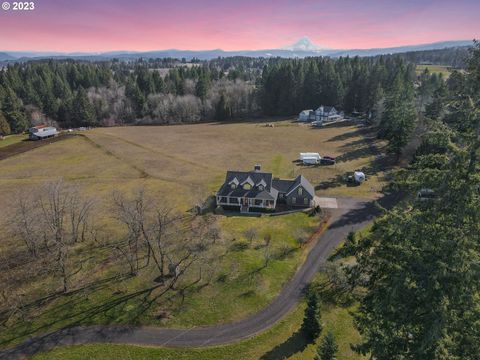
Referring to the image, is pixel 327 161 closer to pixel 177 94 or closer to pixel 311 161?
pixel 311 161

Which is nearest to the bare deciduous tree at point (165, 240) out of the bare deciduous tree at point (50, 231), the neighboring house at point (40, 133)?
the bare deciduous tree at point (50, 231)

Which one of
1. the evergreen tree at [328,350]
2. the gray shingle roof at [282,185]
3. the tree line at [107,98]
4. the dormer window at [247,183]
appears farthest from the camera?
the tree line at [107,98]

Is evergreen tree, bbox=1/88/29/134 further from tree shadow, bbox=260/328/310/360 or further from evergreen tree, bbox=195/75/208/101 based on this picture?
tree shadow, bbox=260/328/310/360

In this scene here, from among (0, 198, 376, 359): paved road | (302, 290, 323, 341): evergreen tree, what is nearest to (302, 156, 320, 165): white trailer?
(0, 198, 376, 359): paved road

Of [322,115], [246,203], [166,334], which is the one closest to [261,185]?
[246,203]

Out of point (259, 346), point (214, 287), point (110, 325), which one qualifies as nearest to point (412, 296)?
point (259, 346)

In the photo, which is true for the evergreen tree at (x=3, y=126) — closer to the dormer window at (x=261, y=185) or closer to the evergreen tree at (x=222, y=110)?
the evergreen tree at (x=222, y=110)

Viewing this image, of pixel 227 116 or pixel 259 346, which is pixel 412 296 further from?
pixel 227 116
